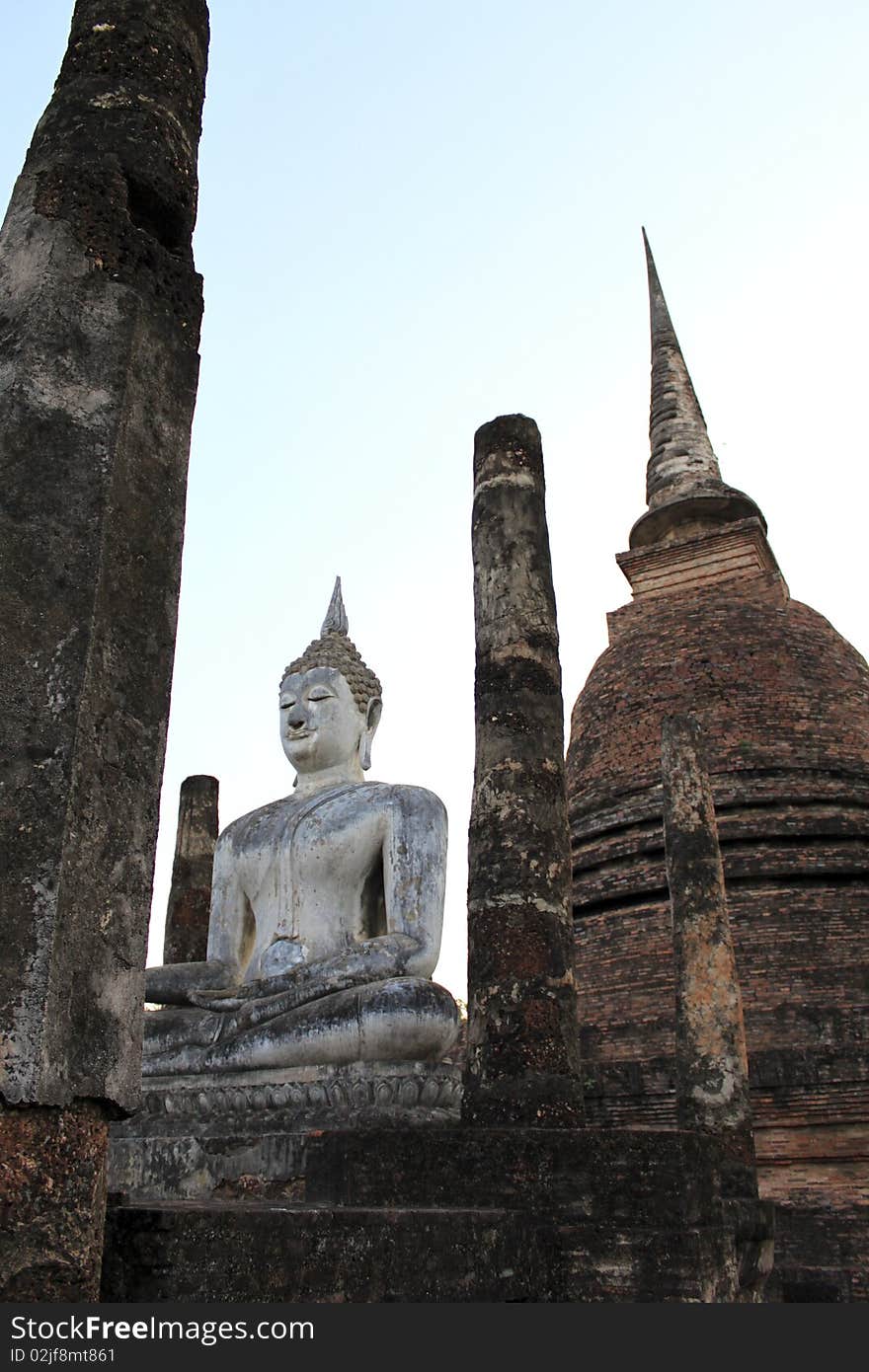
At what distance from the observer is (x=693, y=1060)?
835cm

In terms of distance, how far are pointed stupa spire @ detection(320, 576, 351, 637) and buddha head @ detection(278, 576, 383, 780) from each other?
0.04 m

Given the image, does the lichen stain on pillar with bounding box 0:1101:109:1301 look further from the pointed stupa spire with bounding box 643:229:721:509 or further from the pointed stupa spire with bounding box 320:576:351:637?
the pointed stupa spire with bounding box 643:229:721:509

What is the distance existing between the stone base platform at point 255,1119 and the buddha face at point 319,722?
216 centimetres

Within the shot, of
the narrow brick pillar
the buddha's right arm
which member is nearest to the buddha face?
the buddha's right arm

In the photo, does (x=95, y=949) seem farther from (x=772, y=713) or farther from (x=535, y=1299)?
(x=772, y=713)

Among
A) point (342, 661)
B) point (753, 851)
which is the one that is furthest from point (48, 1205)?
point (753, 851)

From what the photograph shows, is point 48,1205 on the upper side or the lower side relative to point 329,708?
lower

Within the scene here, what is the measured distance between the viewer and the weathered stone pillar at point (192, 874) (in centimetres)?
895

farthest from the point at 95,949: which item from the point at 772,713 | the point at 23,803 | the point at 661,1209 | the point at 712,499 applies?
the point at 712,499

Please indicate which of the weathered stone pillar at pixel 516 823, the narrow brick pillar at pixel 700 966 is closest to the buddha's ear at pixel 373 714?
the weathered stone pillar at pixel 516 823

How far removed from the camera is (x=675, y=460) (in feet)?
64.3

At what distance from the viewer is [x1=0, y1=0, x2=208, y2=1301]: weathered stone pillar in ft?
7.02

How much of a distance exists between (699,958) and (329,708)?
143 inches

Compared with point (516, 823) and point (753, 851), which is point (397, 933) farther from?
point (753, 851)
